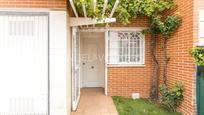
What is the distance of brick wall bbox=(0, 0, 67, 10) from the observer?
545 centimetres

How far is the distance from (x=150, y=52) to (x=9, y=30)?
5.83 metres

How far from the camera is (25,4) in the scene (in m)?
5.46

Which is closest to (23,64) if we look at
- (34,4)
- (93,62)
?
(34,4)

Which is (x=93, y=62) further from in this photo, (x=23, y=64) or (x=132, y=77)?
(x=23, y=64)

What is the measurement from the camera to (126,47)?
→ 10.1 meters

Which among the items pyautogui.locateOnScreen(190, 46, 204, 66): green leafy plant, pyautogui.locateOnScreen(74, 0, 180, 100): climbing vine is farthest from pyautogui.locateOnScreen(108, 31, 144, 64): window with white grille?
pyautogui.locateOnScreen(190, 46, 204, 66): green leafy plant

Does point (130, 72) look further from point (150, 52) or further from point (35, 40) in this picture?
point (35, 40)

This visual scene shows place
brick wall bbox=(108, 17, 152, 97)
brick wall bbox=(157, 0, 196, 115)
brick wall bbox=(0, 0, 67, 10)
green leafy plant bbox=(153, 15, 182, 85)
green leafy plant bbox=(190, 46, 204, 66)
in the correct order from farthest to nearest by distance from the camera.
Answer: brick wall bbox=(108, 17, 152, 97) < green leafy plant bbox=(153, 15, 182, 85) < brick wall bbox=(157, 0, 196, 115) < green leafy plant bbox=(190, 46, 204, 66) < brick wall bbox=(0, 0, 67, 10)

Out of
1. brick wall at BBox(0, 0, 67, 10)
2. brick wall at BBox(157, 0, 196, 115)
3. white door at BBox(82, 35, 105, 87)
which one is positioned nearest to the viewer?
brick wall at BBox(0, 0, 67, 10)

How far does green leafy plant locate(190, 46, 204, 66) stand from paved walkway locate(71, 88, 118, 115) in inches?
111

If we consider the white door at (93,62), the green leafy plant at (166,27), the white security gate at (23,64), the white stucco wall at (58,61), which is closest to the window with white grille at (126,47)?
the green leafy plant at (166,27)

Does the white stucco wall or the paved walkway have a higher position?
the white stucco wall

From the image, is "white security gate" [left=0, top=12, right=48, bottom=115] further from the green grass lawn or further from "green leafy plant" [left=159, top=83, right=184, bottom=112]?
"green leafy plant" [left=159, top=83, right=184, bottom=112]

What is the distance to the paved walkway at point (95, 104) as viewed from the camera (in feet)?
24.7
